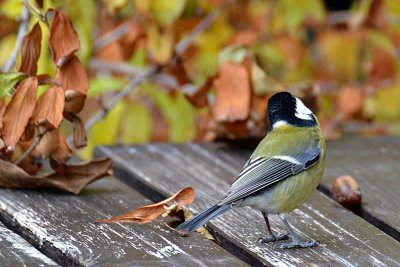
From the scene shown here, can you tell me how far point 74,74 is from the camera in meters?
2.92

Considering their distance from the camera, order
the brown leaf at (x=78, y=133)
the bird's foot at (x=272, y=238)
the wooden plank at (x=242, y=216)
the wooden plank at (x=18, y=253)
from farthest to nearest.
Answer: the brown leaf at (x=78, y=133) < the bird's foot at (x=272, y=238) < the wooden plank at (x=242, y=216) < the wooden plank at (x=18, y=253)

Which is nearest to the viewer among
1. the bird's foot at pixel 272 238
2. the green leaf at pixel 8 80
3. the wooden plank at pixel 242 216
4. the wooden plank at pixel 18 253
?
the wooden plank at pixel 18 253

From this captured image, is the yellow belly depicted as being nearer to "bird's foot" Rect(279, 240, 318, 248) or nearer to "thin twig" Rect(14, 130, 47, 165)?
"bird's foot" Rect(279, 240, 318, 248)

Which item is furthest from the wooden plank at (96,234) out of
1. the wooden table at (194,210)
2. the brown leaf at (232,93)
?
the brown leaf at (232,93)

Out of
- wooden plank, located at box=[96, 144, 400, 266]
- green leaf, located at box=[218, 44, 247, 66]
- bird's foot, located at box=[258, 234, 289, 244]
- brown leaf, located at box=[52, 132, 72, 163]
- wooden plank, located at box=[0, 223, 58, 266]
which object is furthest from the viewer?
green leaf, located at box=[218, 44, 247, 66]

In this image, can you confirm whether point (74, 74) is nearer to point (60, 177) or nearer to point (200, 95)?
point (60, 177)

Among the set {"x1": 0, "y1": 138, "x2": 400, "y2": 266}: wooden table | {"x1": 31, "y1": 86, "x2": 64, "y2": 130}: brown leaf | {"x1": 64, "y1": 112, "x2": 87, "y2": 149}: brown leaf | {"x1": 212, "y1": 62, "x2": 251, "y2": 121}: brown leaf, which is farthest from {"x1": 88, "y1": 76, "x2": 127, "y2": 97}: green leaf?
{"x1": 31, "y1": 86, "x2": 64, "y2": 130}: brown leaf

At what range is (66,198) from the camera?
2.92 metres

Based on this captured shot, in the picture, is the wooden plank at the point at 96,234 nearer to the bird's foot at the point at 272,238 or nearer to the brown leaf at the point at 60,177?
the brown leaf at the point at 60,177

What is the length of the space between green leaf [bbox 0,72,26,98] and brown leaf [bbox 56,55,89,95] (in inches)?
5.0

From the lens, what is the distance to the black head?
3189mm

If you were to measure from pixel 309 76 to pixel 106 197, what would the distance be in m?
3.19

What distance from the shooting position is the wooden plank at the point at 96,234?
2318 millimetres

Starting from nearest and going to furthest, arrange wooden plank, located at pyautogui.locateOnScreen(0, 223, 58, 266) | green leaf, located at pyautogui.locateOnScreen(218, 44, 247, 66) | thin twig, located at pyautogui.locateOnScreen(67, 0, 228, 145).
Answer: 1. wooden plank, located at pyautogui.locateOnScreen(0, 223, 58, 266)
2. green leaf, located at pyautogui.locateOnScreen(218, 44, 247, 66)
3. thin twig, located at pyautogui.locateOnScreen(67, 0, 228, 145)
